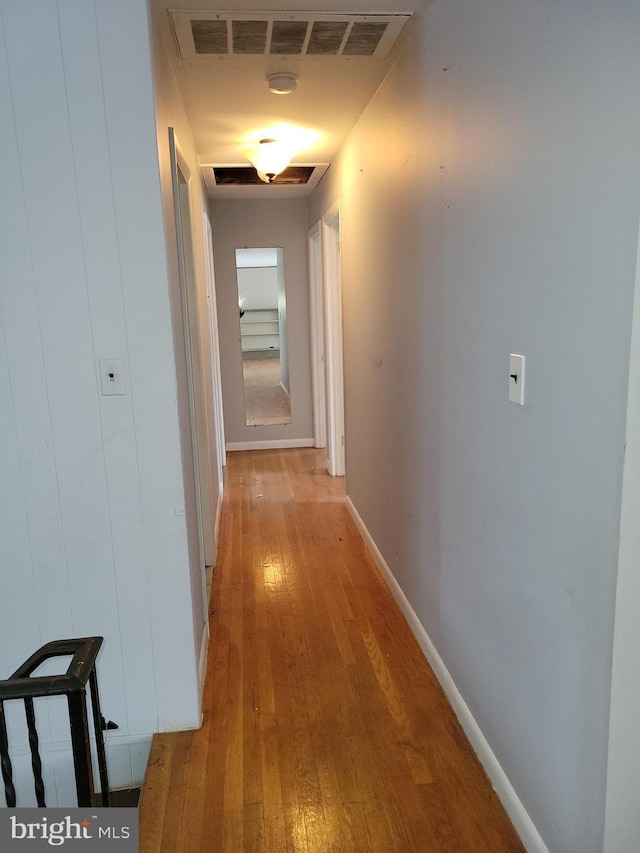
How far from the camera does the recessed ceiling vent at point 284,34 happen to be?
7.08 ft

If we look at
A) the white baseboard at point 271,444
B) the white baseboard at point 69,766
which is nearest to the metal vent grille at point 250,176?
the white baseboard at point 271,444

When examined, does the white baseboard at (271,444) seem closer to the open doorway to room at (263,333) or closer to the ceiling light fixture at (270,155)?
the open doorway to room at (263,333)

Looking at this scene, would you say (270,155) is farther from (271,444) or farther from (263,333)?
(271,444)

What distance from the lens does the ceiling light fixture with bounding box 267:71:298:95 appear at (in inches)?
105

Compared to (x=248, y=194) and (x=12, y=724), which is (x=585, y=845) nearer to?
(x=12, y=724)

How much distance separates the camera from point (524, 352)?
1522mm

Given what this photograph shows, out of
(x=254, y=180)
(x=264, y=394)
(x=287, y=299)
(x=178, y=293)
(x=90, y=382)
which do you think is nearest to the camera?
(x=90, y=382)

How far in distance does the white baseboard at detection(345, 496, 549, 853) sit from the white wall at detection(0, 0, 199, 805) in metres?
0.90

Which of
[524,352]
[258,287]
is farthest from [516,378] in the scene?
[258,287]

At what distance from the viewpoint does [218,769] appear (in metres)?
1.98

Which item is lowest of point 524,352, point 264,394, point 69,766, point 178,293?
point 69,766

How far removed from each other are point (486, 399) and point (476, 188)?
60 cm

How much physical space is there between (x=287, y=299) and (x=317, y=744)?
14.9ft

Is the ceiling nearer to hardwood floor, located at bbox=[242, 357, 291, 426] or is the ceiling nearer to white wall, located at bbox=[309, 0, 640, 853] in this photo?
white wall, located at bbox=[309, 0, 640, 853]
